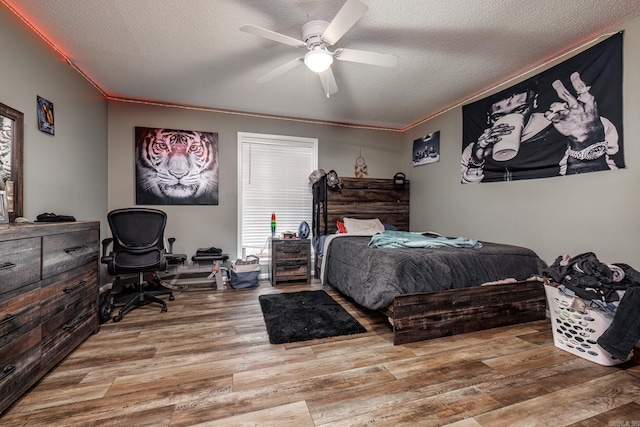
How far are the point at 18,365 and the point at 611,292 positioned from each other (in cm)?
350

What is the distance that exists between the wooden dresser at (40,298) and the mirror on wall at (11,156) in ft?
1.62

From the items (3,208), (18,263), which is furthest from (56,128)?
(18,263)

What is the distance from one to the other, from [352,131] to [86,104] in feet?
11.8

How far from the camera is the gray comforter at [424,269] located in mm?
2189

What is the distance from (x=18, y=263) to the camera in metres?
1.44

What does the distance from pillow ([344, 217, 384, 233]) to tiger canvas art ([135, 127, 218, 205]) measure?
79.2 inches

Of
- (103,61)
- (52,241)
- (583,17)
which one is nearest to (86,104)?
(103,61)

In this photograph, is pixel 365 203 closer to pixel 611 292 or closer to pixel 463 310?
pixel 463 310

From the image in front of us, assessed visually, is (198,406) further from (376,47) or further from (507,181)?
(507,181)

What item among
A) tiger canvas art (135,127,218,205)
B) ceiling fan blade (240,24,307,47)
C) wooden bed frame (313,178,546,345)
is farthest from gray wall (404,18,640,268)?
tiger canvas art (135,127,218,205)

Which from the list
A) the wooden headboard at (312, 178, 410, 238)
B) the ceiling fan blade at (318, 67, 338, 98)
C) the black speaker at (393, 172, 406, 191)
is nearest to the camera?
the ceiling fan blade at (318, 67, 338, 98)

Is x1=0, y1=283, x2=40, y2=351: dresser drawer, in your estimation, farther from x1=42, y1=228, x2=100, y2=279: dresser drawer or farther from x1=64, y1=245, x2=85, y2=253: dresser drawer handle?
x1=64, y1=245, x2=85, y2=253: dresser drawer handle

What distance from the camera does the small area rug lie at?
2242mm

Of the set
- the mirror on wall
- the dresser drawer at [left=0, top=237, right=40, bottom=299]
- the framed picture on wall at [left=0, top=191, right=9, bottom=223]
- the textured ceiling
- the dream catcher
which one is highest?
the textured ceiling
